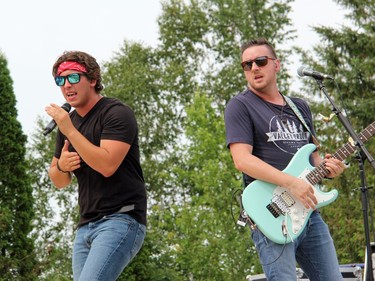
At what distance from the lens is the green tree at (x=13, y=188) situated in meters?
12.9

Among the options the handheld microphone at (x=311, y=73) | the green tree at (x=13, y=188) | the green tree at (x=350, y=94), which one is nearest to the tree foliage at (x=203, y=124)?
the green tree at (x=350, y=94)

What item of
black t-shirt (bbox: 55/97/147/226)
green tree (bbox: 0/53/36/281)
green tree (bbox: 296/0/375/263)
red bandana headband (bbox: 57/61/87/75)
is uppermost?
green tree (bbox: 296/0/375/263)

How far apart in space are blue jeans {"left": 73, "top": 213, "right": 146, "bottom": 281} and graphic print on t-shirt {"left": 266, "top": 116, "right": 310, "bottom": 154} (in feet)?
2.88

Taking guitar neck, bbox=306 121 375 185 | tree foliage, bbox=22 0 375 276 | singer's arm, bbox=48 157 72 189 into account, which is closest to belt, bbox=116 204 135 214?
singer's arm, bbox=48 157 72 189

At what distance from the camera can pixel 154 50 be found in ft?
109

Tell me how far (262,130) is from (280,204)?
1.42 ft

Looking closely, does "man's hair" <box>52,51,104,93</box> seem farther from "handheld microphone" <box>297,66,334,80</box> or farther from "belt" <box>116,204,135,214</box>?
"handheld microphone" <box>297,66,334,80</box>

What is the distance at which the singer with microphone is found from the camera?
4.56m

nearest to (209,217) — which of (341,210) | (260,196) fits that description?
(341,210)

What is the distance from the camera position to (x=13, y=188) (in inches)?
523

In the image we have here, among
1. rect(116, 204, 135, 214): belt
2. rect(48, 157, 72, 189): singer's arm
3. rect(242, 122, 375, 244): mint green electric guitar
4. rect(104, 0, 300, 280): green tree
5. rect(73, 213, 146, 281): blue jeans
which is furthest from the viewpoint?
rect(104, 0, 300, 280): green tree

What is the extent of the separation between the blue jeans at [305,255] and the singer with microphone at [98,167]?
688 millimetres

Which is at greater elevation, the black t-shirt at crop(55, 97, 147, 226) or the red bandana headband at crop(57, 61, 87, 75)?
the red bandana headband at crop(57, 61, 87, 75)

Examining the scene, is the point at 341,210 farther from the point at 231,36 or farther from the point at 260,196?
the point at 260,196
